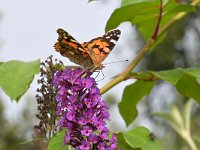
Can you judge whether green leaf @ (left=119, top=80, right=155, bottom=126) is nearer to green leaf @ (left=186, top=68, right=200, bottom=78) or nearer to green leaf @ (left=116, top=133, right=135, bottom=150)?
green leaf @ (left=186, top=68, right=200, bottom=78)

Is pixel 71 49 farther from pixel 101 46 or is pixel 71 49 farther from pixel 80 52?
pixel 101 46

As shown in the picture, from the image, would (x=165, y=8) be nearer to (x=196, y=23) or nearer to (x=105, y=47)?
(x=105, y=47)

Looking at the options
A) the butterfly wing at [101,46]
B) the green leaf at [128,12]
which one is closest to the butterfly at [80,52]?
the butterfly wing at [101,46]

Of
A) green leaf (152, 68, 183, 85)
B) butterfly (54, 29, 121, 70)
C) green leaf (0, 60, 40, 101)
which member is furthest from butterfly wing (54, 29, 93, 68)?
green leaf (152, 68, 183, 85)

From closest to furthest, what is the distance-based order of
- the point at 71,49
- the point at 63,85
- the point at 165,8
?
the point at 63,85 → the point at 71,49 → the point at 165,8

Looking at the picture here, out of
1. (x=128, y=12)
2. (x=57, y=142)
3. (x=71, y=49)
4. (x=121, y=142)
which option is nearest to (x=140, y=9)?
(x=128, y=12)

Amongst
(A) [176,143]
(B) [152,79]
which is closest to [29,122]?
(A) [176,143]
